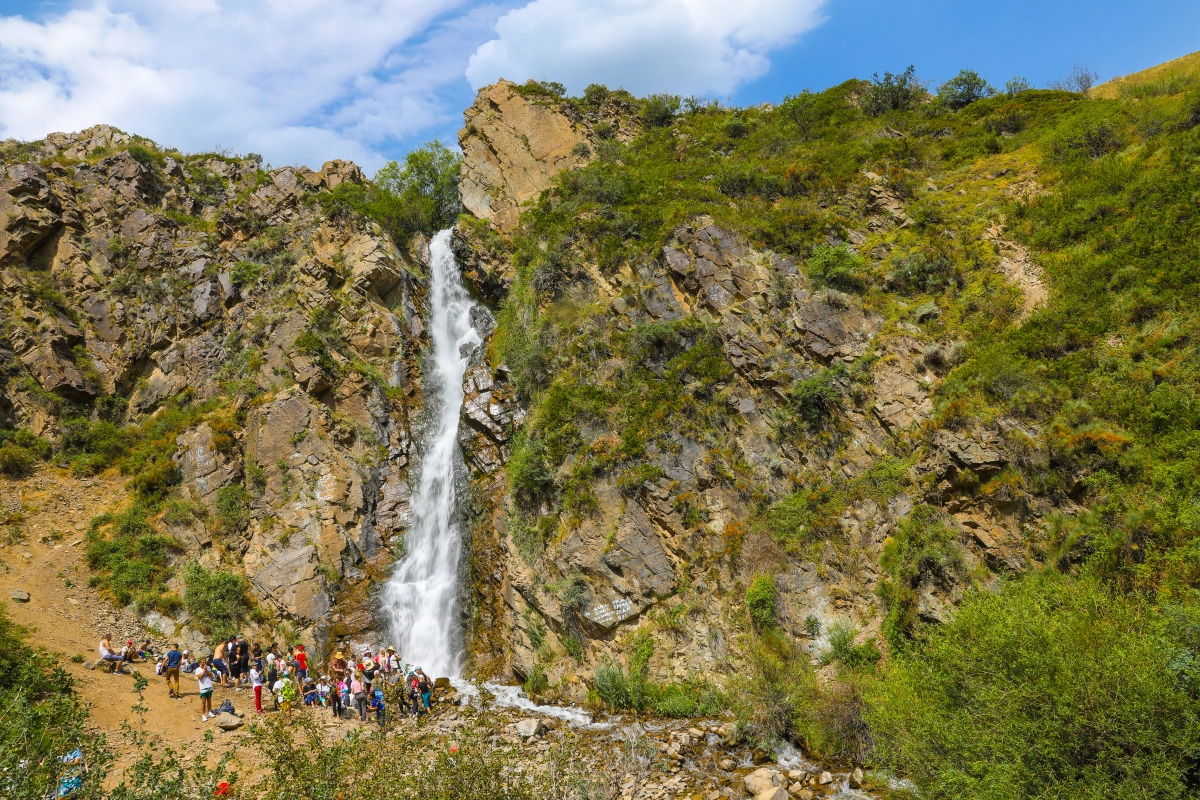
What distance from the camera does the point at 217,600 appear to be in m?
23.2

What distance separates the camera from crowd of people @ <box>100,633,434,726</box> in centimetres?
1762

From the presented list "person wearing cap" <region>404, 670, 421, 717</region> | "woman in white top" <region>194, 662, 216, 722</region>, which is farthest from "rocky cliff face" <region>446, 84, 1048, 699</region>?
"woman in white top" <region>194, 662, 216, 722</region>

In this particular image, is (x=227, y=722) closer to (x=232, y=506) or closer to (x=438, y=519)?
(x=438, y=519)

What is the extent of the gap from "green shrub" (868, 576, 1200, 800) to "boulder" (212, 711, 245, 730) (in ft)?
55.6

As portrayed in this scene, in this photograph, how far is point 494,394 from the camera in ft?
90.5

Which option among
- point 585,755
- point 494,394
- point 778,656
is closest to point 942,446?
point 778,656

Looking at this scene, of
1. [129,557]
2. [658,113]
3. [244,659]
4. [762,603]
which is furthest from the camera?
[658,113]

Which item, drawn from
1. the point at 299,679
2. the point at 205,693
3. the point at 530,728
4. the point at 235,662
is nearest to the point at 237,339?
the point at 235,662

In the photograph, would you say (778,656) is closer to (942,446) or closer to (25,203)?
(942,446)

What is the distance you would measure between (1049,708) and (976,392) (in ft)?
34.0

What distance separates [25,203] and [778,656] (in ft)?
143

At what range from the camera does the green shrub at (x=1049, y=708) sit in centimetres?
847

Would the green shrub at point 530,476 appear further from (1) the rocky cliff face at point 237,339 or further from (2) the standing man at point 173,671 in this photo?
(2) the standing man at point 173,671

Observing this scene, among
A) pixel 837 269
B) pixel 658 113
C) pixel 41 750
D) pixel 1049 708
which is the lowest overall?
pixel 1049 708
